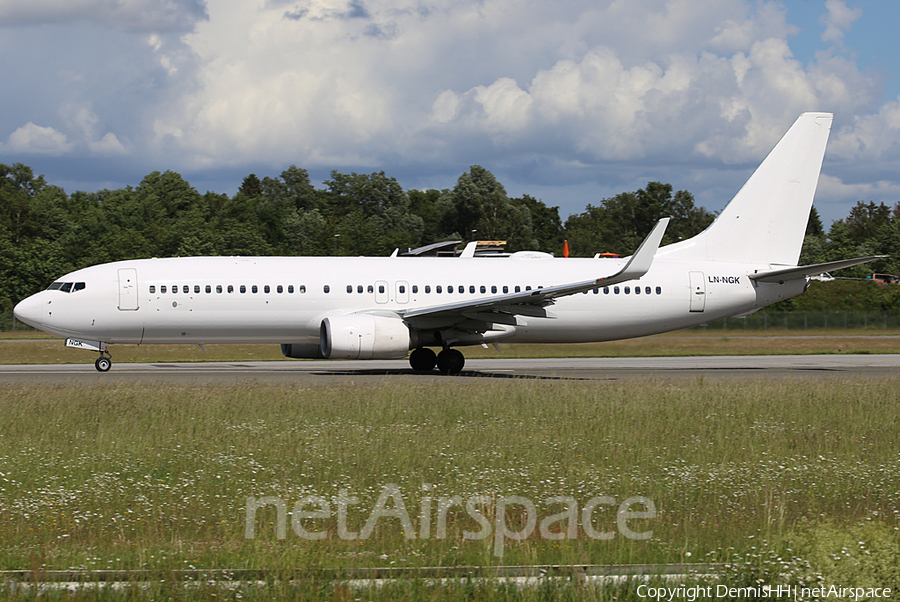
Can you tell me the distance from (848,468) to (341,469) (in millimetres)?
5824

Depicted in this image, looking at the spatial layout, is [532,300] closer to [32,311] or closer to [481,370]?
[481,370]

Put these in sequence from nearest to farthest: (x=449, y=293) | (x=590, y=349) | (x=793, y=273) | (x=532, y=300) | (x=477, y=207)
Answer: (x=532, y=300) < (x=449, y=293) < (x=793, y=273) < (x=590, y=349) < (x=477, y=207)

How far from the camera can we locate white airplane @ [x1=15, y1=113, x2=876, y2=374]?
23719 mm

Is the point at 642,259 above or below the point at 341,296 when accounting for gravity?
above

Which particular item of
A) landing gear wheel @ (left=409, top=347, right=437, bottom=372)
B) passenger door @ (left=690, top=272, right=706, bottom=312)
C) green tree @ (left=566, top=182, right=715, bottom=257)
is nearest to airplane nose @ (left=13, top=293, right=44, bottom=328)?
landing gear wheel @ (left=409, top=347, right=437, bottom=372)

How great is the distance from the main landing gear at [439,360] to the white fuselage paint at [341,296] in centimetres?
151

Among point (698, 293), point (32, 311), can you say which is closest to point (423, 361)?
point (698, 293)

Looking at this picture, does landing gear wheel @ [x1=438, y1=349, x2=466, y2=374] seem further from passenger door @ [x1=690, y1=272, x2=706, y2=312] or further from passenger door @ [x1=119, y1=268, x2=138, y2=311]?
passenger door @ [x1=119, y1=268, x2=138, y2=311]

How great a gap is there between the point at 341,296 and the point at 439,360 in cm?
343

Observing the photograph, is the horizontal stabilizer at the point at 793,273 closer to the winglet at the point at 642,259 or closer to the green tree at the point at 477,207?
the winglet at the point at 642,259

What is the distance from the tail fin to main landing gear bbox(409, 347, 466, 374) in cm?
807

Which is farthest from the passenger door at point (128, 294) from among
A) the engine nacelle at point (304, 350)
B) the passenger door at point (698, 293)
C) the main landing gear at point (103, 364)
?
the passenger door at point (698, 293)

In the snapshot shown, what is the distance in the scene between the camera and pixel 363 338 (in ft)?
75.5

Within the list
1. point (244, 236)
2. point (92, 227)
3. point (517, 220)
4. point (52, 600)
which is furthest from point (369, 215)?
point (52, 600)
